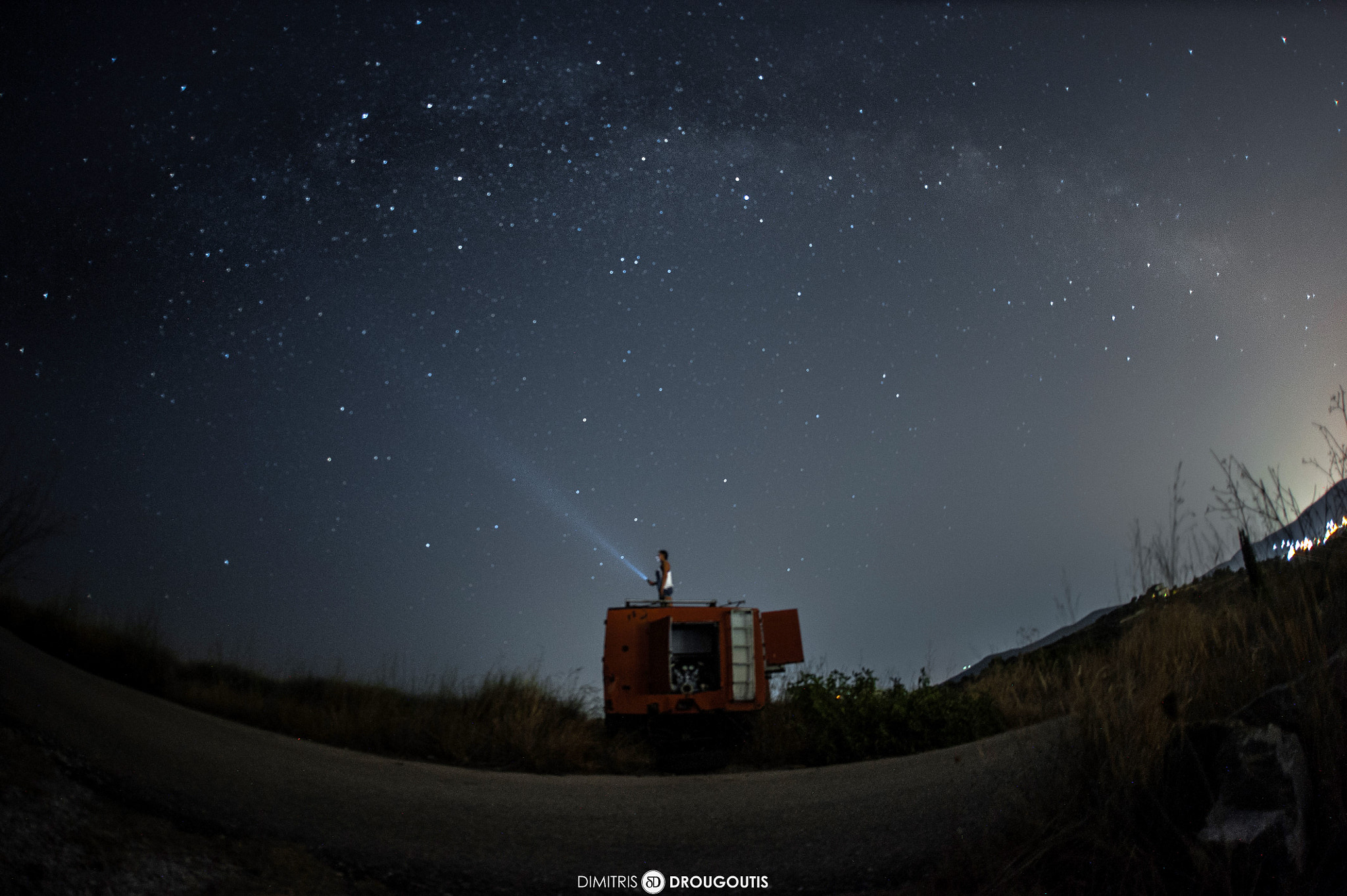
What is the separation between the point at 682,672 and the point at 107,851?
7323 millimetres

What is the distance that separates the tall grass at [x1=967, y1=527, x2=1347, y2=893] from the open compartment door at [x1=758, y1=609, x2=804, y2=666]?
592cm

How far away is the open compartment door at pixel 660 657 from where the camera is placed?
337 inches

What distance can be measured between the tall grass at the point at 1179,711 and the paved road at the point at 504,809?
0.32 metres

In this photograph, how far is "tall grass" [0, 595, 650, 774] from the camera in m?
4.25

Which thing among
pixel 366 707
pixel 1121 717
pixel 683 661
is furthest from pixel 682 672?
pixel 1121 717

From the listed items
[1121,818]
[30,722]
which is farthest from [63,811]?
[1121,818]

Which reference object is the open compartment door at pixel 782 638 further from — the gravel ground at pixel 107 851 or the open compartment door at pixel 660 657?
Result: the gravel ground at pixel 107 851

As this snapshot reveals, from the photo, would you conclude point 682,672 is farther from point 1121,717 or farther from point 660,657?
point 1121,717

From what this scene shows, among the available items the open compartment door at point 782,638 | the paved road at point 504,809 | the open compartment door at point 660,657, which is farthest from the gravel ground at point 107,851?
the open compartment door at point 782,638

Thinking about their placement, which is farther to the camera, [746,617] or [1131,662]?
[746,617]

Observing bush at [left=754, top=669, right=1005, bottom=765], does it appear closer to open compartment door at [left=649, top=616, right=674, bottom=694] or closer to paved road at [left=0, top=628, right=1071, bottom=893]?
open compartment door at [left=649, top=616, right=674, bottom=694]

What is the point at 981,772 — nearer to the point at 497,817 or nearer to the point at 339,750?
the point at 497,817

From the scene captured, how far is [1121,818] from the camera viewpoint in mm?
2371

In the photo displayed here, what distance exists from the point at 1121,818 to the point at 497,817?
291 cm
